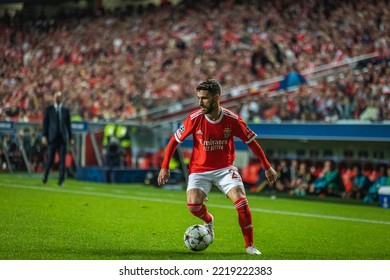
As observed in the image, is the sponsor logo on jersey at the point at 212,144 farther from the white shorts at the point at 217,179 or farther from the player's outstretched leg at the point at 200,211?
the player's outstretched leg at the point at 200,211

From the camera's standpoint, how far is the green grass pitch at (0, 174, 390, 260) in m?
7.00

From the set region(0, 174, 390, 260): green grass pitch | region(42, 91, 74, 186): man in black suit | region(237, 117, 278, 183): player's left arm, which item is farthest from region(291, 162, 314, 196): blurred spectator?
region(237, 117, 278, 183): player's left arm

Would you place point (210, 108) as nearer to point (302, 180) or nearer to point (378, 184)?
point (378, 184)

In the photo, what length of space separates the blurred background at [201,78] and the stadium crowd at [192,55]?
0.03m

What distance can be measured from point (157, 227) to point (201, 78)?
9.51 meters

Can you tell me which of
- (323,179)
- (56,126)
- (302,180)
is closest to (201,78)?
(302,180)

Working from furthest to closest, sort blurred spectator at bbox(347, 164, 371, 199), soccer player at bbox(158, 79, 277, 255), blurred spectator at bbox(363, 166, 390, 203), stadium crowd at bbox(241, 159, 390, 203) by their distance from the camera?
1. blurred spectator at bbox(347, 164, 371, 199)
2. stadium crowd at bbox(241, 159, 390, 203)
3. blurred spectator at bbox(363, 166, 390, 203)
4. soccer player at bbox(158, 79, 277, 255)

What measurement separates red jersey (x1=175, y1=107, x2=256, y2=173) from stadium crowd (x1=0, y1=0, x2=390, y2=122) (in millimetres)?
5563

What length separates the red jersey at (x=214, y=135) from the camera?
6.95 metres

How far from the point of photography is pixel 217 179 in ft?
23.1

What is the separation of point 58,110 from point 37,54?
94cm

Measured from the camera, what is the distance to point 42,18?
12438 mm

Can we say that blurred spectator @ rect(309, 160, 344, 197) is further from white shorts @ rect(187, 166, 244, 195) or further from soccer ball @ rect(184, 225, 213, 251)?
soccer ball @ rect(184, 225, 213, 251)
